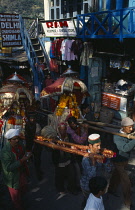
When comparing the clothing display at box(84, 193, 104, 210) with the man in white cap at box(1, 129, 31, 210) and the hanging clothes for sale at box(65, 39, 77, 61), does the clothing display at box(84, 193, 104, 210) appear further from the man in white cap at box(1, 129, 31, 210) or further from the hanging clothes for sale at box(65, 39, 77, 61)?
the hanging clothes for sale at box(65, 39, 77, 61)

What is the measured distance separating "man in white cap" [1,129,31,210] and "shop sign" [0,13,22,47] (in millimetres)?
7452

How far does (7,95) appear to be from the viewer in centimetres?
620

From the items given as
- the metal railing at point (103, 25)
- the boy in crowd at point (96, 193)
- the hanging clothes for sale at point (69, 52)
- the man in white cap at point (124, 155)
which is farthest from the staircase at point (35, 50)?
the boy in crowd at point (96, 193)

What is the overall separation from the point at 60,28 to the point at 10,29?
235 cm

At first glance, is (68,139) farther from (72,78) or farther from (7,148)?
(72,78)

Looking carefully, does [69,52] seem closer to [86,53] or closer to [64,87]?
[86,53]

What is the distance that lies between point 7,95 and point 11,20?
599 cm

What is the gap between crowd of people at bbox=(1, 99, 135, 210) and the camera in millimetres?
3902

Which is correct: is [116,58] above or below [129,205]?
above

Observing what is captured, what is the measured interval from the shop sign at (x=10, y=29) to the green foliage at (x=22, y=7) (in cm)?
5524

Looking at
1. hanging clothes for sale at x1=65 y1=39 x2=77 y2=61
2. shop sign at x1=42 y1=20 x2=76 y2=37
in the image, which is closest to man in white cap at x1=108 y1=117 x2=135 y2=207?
hanging clothes for sale at x1=65 y1=39 x2=77 y2=61

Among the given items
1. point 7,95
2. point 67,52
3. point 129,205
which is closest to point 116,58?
point 67,52

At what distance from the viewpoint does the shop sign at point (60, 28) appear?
1029cm

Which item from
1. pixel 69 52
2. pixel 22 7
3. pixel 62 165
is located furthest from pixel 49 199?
pixel 22 7
